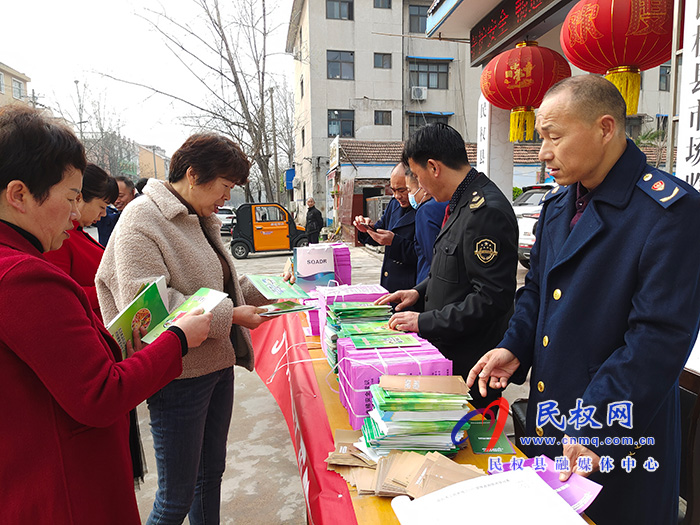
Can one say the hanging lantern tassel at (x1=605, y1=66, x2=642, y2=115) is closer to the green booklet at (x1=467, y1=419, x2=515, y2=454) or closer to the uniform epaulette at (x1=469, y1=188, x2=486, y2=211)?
the uniform epaulette at (x1=469, y1=188, x2=486, y2=211)

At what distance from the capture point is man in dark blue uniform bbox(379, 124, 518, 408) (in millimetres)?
1676

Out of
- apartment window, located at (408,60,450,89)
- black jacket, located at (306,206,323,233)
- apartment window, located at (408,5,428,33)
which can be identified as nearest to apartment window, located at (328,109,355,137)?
apartment window, located at (408,60,450,89)

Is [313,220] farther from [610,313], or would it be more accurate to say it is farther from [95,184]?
[610,313]

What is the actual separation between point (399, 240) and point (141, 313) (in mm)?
2307

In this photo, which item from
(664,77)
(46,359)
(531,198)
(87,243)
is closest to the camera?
(46,359)

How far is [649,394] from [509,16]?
4240 mm

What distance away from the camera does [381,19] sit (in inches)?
769

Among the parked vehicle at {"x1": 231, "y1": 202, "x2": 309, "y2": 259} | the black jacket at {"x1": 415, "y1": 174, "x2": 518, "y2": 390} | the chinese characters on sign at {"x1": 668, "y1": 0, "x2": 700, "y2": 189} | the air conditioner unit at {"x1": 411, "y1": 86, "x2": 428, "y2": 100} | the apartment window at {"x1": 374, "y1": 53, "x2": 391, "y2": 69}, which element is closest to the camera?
the black jacket at {"x1": 415, "y1": 174, "x2": 518, "y2": 390}

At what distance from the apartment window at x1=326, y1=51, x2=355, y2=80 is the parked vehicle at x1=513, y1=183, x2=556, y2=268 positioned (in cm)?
1295

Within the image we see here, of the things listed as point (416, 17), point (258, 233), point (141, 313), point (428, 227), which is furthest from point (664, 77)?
point (141, 313)

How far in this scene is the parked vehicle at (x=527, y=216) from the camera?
25.1 feet

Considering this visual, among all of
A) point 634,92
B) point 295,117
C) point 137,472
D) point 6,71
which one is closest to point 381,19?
point 295,117

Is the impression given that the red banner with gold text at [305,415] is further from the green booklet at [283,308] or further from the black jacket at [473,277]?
the black jacket at [473,277]

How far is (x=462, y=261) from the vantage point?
1817 mm
